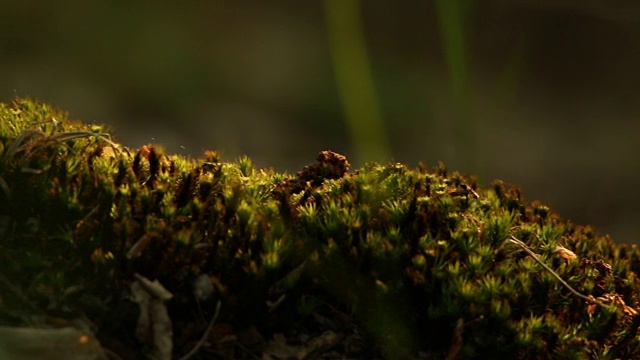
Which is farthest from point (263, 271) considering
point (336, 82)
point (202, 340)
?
point (336, 82)

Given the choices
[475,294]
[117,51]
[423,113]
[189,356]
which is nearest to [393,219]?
[475,294]

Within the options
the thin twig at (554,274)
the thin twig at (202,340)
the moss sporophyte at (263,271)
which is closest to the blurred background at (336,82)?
the thin twig at (554,274)

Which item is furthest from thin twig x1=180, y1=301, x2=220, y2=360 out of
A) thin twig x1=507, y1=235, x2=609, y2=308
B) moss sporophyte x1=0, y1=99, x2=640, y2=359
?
thin twig x1=507, y1=235, x2=609, y2=308

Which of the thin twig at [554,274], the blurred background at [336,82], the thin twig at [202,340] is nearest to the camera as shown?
the thin twig at [202,340]

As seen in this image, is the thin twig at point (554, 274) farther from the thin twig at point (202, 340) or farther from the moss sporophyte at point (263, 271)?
the thin twig at point (202, 340)

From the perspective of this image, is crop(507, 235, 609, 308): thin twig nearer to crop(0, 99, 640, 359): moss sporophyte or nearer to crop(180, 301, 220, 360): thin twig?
crop(0, 99, 640, 359): moss sporophyte

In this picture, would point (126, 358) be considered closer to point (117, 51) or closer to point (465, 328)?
point (465, 328)
